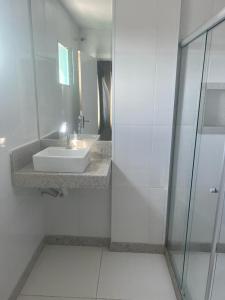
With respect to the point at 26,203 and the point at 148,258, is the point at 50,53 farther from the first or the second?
the point at 148,258

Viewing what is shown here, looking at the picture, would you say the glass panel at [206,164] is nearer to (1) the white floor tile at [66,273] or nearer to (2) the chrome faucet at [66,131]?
(1) the white floor tile at [66,273]

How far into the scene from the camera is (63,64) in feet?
7.11

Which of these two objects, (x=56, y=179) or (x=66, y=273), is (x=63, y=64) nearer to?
(x=56, y=179)

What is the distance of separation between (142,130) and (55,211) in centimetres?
118

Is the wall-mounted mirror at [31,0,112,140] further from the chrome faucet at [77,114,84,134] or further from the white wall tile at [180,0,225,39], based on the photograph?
the white wall tile at [180,0,225,39]

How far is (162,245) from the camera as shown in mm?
2301

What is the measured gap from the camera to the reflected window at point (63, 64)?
213 cm

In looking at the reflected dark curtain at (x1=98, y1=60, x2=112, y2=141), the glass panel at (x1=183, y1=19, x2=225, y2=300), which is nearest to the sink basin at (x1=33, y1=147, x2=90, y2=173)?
the reflected dark curtain at (x1=98, y1=60, x2=112, y2=141)

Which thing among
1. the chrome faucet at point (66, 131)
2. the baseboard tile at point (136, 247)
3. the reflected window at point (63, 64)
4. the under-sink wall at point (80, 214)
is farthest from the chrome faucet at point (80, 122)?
the baseboard tile at point (136, 247)

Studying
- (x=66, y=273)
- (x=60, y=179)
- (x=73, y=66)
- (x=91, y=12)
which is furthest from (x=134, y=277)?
(x=91, y=12)

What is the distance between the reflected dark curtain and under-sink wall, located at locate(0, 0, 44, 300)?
575 millimetres

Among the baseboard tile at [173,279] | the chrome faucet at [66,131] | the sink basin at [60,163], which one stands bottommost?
the baseboard tile at [173,279]

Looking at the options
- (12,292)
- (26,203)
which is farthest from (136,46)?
(12,292)

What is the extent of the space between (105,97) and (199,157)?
929 mm
